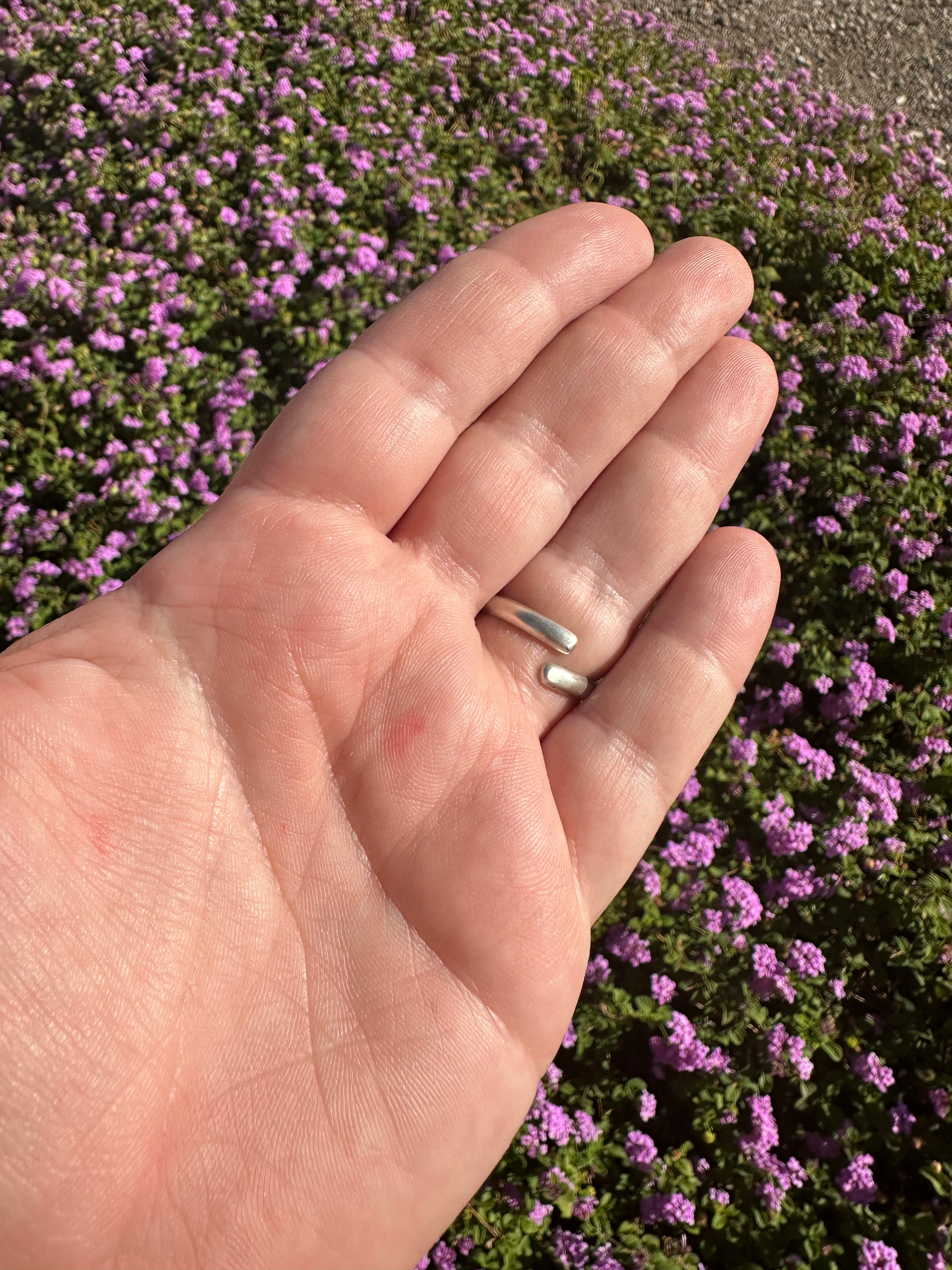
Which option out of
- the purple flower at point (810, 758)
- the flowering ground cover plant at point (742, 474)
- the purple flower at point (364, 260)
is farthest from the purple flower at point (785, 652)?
the purple flower at point (364, 260)

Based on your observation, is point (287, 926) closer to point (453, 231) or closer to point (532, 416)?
point (532, 416)

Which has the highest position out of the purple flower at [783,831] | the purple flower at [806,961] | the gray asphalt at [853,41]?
the gray asphalt at [853,41]

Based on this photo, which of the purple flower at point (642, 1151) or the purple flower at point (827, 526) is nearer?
the purple flower at point (642, 1151)

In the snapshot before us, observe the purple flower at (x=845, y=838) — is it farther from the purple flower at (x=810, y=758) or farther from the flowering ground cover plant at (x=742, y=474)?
the purple flower at (x=810, y=758)

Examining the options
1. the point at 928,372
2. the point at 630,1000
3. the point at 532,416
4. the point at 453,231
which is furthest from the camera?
the point at 453,231

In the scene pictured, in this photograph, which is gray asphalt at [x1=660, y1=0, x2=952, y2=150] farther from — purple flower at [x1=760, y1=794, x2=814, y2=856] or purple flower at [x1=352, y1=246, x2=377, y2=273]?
Result: purple flower at [x1=760, y1=794, x2=814, y2=856]

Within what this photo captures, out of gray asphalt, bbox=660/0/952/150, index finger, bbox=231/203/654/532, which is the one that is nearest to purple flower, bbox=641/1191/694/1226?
index finger, bbox=231/203/654/532

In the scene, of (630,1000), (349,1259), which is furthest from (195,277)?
(349,1259)
